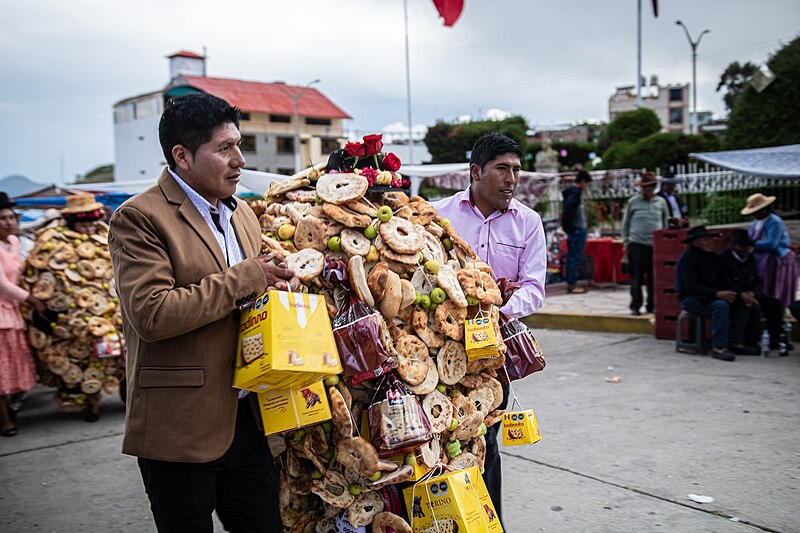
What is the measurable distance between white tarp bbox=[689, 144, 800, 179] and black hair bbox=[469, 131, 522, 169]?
6.24m

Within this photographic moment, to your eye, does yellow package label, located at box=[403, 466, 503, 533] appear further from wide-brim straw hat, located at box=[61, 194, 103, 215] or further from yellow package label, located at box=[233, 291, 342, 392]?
wide-brim straw hat, located at box=[61, 194, 103, 215]

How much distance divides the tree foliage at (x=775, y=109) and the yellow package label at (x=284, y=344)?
16760 millimetres

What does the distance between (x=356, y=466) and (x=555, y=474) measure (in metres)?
2.47

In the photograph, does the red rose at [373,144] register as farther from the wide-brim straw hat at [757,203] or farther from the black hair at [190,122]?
the wide-brim straw hat at [757,203]

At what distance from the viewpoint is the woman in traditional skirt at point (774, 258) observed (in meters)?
8.05

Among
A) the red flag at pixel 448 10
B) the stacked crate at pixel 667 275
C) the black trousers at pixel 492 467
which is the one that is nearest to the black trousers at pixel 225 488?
the black trousers at pixel 492 467

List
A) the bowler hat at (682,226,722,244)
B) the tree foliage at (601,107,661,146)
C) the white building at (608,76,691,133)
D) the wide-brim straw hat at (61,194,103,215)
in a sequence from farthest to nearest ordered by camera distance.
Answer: the white building at (608,76,691,133)
the tree foliage at (601,107,661,146)
the bowler hat at (682,226,722,244)
the wide-brim straw hat at (61,194,103,215)

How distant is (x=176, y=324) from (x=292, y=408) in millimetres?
480

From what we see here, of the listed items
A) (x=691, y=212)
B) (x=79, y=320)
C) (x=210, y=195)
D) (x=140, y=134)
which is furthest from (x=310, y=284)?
(x=140, y=134)

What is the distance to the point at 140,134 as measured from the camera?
2559 inches

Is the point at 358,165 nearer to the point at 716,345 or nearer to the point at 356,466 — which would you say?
the point at 356,466

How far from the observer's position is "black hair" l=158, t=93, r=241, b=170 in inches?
90.2

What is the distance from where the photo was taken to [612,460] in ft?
15.4

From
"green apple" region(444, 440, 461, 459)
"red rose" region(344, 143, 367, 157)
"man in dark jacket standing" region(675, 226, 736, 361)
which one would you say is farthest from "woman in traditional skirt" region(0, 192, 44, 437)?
"man in dark jacket standing" region(675, 226, 736, 361)
